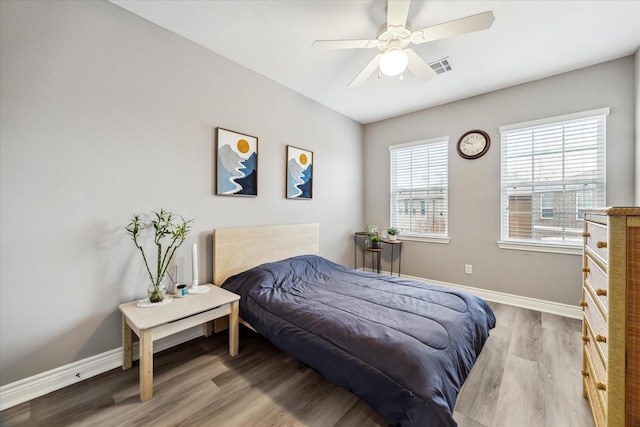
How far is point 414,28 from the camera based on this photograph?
2180 millimetres

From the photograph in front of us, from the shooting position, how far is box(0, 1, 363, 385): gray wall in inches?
63.1

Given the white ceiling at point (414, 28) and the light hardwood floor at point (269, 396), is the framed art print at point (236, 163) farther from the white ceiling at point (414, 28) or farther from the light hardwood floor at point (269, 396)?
the light hardwood floor at point (269, 396)

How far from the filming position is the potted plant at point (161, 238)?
1.99 m

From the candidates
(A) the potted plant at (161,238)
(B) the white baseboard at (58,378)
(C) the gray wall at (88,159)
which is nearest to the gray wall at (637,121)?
(C) the gray wall at (88,159)

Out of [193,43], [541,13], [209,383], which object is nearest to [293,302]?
[209,383]

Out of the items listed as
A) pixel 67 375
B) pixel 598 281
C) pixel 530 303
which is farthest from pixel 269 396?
pixel 530 303

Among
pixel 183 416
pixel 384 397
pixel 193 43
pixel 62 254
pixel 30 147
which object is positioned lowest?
pixel 183 416

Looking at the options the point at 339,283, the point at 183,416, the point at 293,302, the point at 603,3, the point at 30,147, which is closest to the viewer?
the point at 183,416

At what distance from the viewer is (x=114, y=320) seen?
1972 millimetres

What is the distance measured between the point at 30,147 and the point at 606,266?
10.4 feet

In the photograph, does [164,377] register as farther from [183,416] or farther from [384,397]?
[384,397]

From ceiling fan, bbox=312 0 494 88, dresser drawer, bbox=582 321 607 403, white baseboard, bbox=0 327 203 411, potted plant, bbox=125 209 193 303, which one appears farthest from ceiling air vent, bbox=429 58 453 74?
white baseboard, bbox=0 327 203 411

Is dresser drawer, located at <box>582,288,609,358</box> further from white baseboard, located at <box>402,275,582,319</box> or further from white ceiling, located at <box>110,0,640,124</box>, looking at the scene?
white ceiling, located at <box>110,0,640,124</box>

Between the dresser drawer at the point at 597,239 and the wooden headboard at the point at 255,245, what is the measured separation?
2.58m
